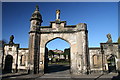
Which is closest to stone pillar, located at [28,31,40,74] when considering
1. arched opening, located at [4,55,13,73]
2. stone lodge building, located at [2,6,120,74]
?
stone lodge building, located at [2,6,120,74]

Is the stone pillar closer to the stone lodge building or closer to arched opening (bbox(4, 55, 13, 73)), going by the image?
the stone lodge building

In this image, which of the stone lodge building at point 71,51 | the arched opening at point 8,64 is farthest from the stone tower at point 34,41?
the arched opening at point 8,64

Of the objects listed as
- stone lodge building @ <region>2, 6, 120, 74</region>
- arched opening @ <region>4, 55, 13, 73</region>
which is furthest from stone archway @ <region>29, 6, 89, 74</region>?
arched opening @ <region>4, 55, 13, 73</region>

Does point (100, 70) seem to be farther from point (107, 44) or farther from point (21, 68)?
point (21, 68)

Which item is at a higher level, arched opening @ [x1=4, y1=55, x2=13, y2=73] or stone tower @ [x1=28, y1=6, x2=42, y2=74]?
stone tower @ [x1=28, y1=6, x2=42, y2=74]

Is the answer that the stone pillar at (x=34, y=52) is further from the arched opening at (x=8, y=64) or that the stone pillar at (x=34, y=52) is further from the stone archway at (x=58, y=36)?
the arched opening at (x=8, y=64)

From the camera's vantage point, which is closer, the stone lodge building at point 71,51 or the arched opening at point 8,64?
the stone lodge building at point 71,51

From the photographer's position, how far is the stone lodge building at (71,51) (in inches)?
586

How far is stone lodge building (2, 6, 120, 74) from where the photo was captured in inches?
586

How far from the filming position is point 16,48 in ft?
57.3

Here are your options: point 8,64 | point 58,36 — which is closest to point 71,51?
point 58,36

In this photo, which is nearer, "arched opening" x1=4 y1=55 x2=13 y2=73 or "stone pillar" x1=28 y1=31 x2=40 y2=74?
"stone pillar" x1=28 y1=31 x2=40 y2=74

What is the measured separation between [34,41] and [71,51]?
16.6 feet

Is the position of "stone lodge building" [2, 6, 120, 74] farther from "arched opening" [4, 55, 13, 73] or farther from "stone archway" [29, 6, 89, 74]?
"arched opening" [4, 55, 13, 73]
